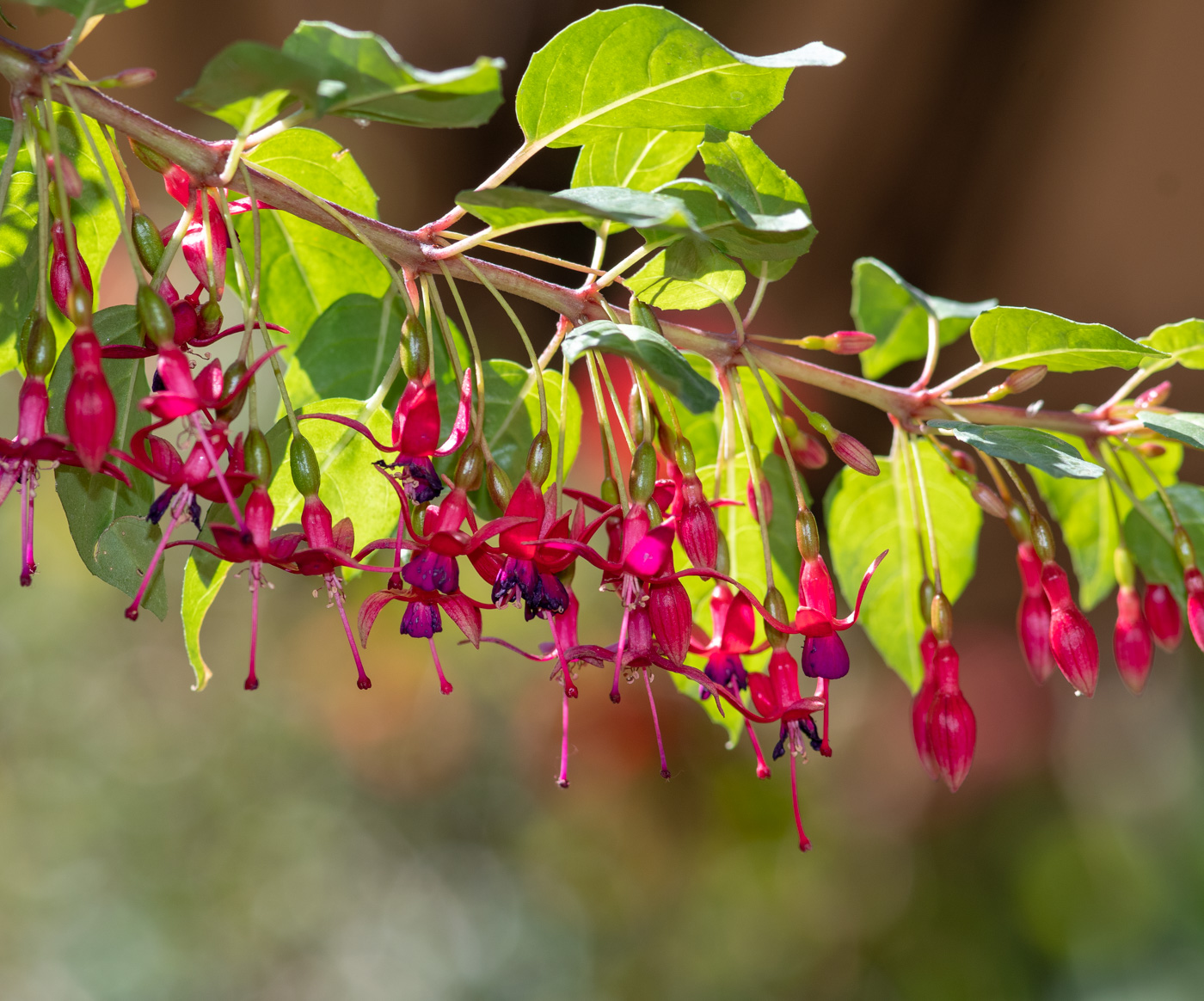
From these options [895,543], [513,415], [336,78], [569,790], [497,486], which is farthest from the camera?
[569,790]

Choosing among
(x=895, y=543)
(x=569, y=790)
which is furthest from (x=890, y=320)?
(x=569, y=790)

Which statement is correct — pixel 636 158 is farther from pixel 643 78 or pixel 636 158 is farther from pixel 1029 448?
pixel 1029 448

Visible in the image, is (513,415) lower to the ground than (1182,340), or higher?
lower

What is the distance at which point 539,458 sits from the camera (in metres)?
0.36

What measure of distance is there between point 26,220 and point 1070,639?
48cm

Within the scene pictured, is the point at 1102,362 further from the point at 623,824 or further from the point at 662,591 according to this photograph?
the point at 623,824

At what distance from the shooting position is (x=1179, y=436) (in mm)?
394

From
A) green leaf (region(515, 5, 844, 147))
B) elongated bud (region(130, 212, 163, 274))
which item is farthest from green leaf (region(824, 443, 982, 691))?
elongated bud (region(130, 212, 163, 274))

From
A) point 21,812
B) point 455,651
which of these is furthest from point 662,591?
point 21,812

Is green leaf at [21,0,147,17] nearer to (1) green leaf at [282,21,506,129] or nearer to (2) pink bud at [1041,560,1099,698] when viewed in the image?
(1) green leaf at [282,21,506,129]

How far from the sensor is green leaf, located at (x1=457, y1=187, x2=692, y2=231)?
0.92 ft

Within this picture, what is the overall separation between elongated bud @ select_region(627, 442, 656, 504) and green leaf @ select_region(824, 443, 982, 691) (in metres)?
0.25

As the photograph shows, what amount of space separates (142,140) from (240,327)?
79 mm

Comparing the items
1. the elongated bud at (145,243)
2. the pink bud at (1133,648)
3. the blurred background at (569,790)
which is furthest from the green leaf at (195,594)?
the blurred background at (569,790)
